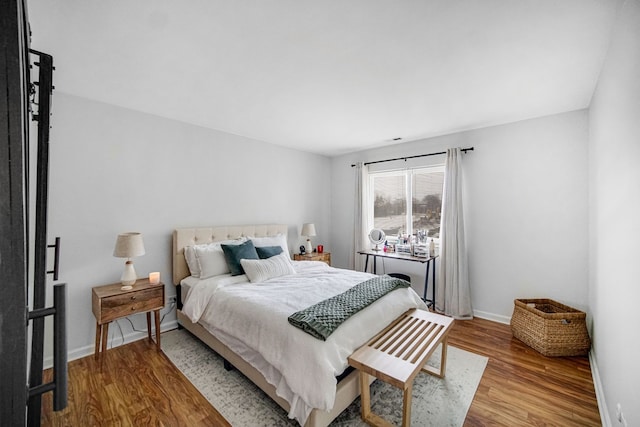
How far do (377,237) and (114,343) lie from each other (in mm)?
3515

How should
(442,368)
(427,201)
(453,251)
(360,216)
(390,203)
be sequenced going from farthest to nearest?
1. (360,216)
2. (390,203)
3. (427,201)
4. (453,251)
5. (442,368)

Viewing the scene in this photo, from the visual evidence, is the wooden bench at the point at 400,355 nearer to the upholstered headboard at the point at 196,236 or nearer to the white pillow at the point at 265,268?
the white pillow at the point at 265,268

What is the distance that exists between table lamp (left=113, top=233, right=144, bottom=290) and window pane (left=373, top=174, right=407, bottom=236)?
11.5 feet

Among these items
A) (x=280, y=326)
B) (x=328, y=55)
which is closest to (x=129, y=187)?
(x=280, y=326)

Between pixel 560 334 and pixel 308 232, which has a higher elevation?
pixel 308 232

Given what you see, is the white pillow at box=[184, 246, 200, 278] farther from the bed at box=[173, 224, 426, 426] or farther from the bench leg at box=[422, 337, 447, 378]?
the bench leg at box=[422, 337, 447, 378]

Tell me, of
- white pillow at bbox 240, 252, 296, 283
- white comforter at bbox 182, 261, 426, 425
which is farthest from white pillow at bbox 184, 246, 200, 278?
white pillow at bbox 240, 252, 296, 283

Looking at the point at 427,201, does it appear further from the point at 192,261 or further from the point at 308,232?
the point at 192,261

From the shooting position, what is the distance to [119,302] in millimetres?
2439

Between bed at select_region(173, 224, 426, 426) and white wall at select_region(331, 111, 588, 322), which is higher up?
white wall at select_region(331, 111, 588, 322)

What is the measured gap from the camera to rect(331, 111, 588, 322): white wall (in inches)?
115

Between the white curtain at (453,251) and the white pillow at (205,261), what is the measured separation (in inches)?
111

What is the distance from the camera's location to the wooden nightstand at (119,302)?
2369mm

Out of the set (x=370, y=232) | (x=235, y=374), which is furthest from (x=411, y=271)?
(x=235, y=374)
